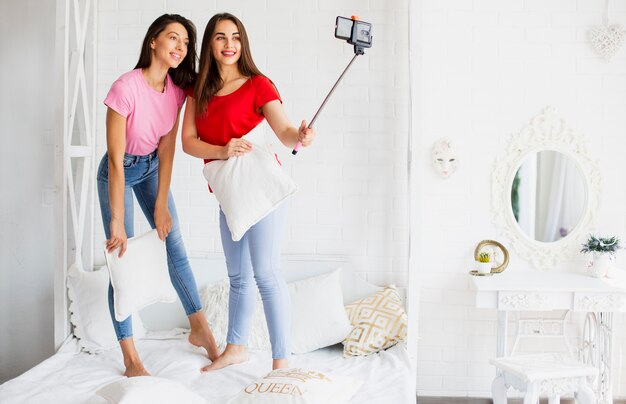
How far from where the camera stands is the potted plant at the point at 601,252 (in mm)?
3742

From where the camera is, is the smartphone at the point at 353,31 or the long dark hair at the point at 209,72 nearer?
the smartphone at the point at 353,31

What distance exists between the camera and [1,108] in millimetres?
4066

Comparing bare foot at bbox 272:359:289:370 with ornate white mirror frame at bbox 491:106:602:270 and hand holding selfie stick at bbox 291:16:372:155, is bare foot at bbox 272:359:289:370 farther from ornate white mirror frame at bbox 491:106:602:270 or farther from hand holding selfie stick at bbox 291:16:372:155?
ornate white mirror frame at bbox 491:106:602:270

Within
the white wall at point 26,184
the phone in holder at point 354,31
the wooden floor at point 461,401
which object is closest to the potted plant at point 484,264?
the wooden floor at point 461,401

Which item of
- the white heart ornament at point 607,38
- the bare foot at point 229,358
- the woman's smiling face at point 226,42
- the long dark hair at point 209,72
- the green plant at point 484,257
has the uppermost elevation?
the white heart ornament at point 607,38

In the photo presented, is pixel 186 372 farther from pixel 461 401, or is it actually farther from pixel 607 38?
pixel 607 38

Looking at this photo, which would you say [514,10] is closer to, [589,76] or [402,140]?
[589,76]

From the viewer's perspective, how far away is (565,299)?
355 centimetres

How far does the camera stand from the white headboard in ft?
13.0

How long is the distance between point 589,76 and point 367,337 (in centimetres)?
196

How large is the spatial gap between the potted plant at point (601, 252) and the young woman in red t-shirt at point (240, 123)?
185 centimetres

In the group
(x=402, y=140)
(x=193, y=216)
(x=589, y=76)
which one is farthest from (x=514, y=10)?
(x=193, y=216)

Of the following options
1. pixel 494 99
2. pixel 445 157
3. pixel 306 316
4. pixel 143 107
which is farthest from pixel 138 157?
pixel 494 99

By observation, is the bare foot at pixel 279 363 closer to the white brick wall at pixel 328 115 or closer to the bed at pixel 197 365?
the bed at pixel 197 365
